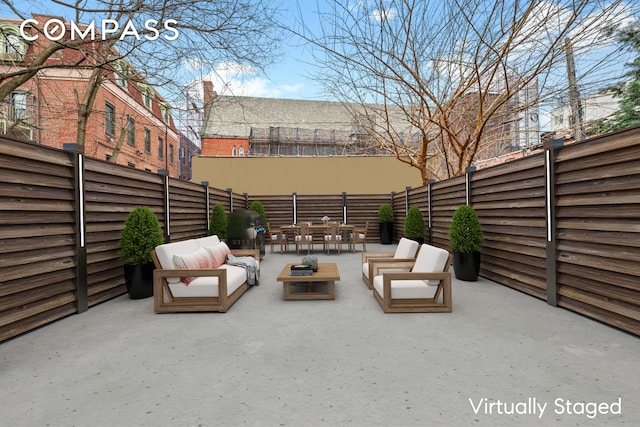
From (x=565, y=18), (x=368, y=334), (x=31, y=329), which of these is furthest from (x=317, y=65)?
(x=31, y=329)

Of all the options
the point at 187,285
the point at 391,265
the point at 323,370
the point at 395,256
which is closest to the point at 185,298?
the point at 187,285

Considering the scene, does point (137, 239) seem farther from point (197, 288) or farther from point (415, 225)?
point (415, 225)

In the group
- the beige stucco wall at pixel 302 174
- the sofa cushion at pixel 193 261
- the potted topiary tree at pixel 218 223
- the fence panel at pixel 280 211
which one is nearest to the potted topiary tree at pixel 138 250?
the sofa cushion at pixel 193 261

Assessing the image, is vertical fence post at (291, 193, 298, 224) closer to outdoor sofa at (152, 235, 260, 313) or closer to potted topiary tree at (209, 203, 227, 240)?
potted topiary tree at (209, 203, 227, 240)

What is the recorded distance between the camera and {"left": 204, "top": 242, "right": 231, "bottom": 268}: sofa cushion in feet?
15.8

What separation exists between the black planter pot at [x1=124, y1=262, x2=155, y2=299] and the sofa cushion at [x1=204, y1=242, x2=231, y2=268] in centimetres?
82

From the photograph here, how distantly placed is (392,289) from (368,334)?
0.87 m

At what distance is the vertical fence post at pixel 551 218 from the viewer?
3.83m

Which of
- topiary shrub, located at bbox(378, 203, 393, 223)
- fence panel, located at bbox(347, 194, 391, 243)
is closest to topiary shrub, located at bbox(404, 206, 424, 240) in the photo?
topiary shrub, located at bbox(378, 203, 393, 223)

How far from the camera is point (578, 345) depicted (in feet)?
8.84

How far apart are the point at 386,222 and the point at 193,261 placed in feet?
27.7

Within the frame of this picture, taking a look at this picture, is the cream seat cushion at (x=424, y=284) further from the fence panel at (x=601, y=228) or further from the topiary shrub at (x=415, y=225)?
the topiary shrub at (x=415, y=225)

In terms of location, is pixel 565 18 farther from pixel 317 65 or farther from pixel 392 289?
pixel 392 289

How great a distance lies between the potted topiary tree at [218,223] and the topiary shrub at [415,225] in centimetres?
468
